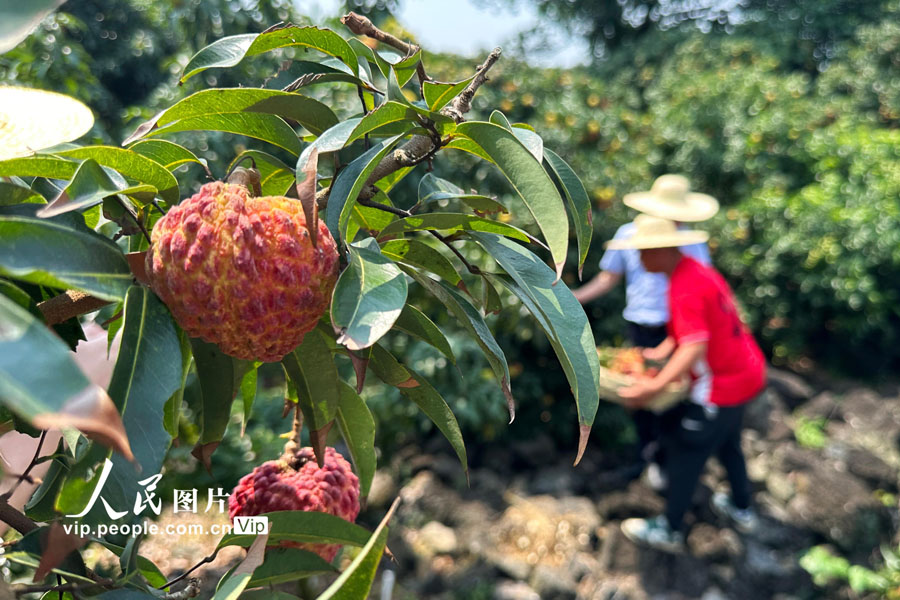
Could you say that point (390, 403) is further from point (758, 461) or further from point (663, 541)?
point (758, 461)

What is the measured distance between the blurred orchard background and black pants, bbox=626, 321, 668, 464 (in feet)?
1.18

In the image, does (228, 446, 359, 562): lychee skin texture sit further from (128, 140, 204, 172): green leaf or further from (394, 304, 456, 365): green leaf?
(128, 140, 204, 172): green leaf

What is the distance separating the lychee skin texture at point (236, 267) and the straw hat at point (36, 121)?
0.08 metres

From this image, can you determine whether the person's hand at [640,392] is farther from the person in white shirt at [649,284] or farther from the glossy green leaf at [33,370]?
the glossy green leaf at [33,370]

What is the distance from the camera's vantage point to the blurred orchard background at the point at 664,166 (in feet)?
9.08

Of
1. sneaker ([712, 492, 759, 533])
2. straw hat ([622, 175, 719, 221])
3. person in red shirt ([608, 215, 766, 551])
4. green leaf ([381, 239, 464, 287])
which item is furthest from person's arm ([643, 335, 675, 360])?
green leaf ([381, 239, 464, 287])

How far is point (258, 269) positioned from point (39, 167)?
16 centimetres

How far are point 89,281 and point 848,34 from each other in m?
9.57

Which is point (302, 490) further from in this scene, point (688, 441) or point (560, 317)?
point (688, 441)

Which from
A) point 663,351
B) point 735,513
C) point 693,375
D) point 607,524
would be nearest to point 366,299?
point 693,375

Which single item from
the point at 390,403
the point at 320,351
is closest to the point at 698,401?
the point at 390,403

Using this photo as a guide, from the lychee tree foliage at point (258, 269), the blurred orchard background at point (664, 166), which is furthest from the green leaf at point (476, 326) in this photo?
the blurred orchard background at point (664, 166)

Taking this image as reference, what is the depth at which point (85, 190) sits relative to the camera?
42 cm

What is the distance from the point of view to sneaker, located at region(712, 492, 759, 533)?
3031 millimetres
